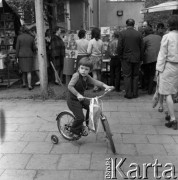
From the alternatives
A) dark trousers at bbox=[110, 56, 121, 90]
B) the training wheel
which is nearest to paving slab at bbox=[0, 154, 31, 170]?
the training wheel

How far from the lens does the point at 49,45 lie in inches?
360

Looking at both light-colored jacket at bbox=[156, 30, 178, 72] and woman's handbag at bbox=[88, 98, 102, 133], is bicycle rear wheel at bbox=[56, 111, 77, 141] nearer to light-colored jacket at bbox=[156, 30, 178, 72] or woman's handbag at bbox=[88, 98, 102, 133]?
woman's handbag at bbox=[88, 98, 102, 133]

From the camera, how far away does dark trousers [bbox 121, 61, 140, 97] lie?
730 cm

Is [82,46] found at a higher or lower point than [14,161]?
higher

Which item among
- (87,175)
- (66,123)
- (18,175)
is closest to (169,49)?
(66,123)

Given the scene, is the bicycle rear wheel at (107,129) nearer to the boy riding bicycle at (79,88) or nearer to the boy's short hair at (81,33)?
the boy riding bicycle at (79,88)

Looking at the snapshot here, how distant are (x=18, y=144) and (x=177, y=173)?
8.12 ft

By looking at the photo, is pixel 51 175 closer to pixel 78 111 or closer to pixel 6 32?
pixel 78 111

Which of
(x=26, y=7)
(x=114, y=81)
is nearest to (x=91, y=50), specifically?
(x=114, y=81)

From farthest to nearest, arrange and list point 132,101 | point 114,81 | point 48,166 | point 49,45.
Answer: point 49,45 → point 114,81 → point 132,101 → point 48,166

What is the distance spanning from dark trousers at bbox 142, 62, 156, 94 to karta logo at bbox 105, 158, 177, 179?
392 cm

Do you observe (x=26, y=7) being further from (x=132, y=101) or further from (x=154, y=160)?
(x=154, y=160)

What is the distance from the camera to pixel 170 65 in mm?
5258

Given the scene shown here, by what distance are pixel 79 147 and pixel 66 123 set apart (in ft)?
1.44
